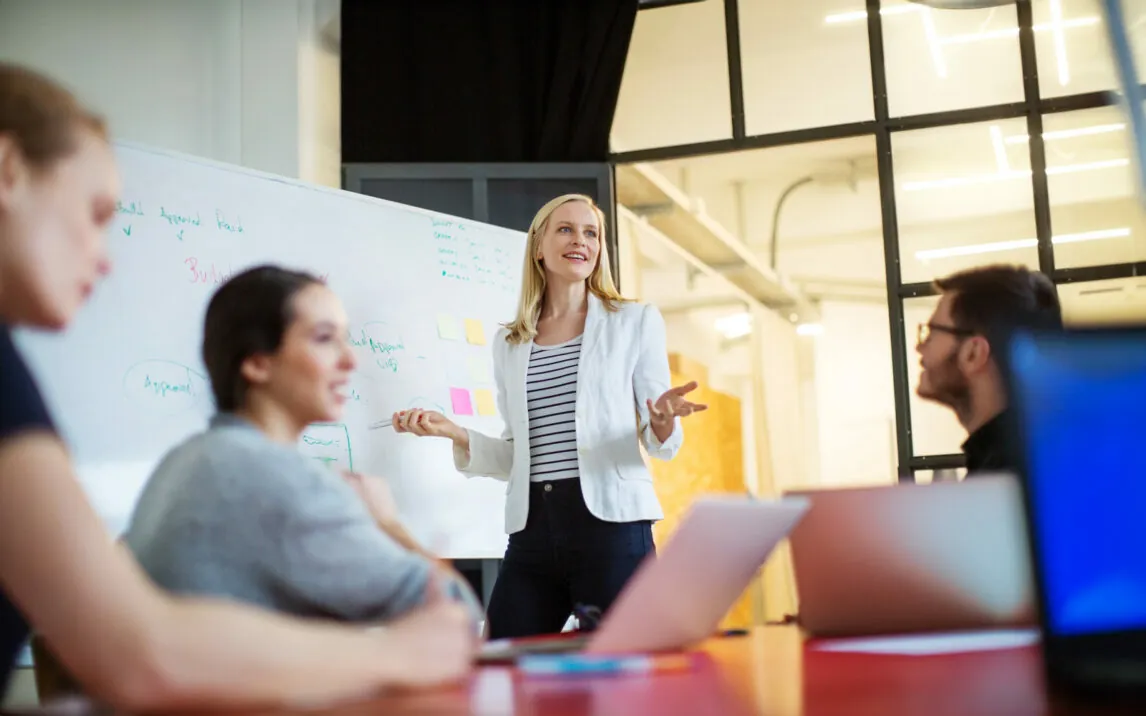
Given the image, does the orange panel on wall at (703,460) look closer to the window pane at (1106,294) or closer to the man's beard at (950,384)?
the window pane at (1106,294)

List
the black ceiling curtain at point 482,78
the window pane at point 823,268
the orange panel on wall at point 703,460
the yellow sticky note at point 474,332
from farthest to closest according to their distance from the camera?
the orange panel on wall at point 703,460 → the window pane at point 823,268 → the black ceiling curtain at point 482,78 → the yellow sticky note at point 474,332

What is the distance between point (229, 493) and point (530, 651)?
34 cm

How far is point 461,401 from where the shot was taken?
367cm

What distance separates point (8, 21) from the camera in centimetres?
381

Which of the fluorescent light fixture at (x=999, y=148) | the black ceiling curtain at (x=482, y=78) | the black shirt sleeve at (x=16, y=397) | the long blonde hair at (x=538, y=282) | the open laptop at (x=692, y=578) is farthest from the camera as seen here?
the black ceiling curtain at (x=482, y=78)

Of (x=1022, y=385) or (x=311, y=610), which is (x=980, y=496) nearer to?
(x=1022, y=385)

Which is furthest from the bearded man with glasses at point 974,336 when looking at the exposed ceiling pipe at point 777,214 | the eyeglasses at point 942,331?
the exposed ceiling pipe at point 777,214

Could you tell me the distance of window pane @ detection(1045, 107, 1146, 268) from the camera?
4.11 metres

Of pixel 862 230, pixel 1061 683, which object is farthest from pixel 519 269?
pixel 1061 683

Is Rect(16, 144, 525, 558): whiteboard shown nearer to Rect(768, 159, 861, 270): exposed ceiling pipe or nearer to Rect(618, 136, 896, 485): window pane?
Rect(618, 136, 896, 485): window pane

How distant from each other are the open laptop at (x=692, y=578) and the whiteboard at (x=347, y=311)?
66.2 inches

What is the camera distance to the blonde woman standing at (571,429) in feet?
8.47

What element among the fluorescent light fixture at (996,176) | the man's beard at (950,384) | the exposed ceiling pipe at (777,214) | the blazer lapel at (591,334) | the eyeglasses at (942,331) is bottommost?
the man's beard at (950,384)

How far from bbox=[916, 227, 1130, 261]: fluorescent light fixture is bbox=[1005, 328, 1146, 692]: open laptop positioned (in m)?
3.80
